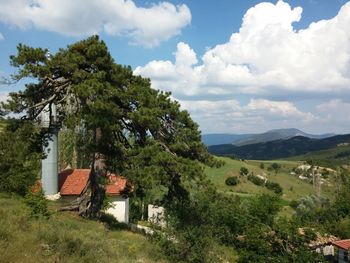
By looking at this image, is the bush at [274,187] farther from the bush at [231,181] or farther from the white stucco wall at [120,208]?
the white stucco wall at [120,208]

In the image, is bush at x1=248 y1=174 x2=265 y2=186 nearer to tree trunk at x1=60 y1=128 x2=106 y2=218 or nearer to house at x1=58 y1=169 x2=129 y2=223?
house at x1=58 y1=169 x2=129 y2=223

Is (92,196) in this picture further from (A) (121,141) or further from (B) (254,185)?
(B) (254,185)

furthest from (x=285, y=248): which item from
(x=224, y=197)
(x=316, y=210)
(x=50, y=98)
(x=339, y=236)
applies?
(x=316, y=210)

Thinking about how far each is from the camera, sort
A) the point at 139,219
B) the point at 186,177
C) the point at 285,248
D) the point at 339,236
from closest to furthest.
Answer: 1. the point at 186,177
2. the point at 285,248
3. the point at 139,219
4. the point at 339,236

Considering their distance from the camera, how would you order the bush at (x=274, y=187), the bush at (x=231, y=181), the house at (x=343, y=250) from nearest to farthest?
the house at (x=343, y=250), the bush at (x=274, y=187), the bush at (x=231, y=181)

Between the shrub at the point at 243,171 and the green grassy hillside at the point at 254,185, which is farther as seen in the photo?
the shrub at the point at 243,171

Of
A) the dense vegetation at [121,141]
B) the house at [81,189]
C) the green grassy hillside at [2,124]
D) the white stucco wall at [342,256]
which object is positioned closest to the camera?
the dense vegetation at [121,141]

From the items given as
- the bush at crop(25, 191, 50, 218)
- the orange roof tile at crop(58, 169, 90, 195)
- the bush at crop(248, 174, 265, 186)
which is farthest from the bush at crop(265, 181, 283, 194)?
the bush at crop(25, 191, 50, 218)

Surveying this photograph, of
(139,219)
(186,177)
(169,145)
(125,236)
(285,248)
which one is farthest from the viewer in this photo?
(139,219)

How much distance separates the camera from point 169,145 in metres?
20.2

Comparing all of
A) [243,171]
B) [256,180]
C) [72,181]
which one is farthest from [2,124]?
[243,171]

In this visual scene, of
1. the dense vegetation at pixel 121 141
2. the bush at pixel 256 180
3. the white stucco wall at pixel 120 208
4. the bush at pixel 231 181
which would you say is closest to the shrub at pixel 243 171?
the bush at pixel 256 180

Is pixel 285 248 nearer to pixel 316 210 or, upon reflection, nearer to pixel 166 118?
pixel 166 118

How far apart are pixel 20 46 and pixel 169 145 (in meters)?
8.76
